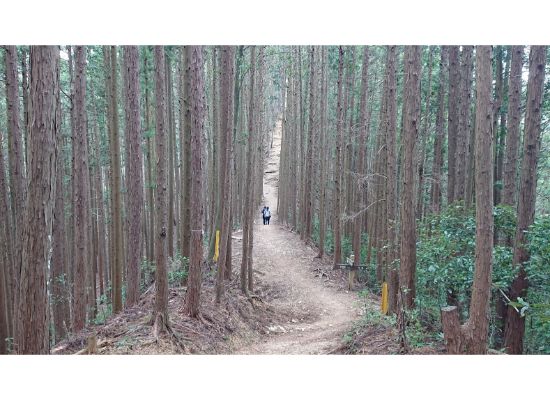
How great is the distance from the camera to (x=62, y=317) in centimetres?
990

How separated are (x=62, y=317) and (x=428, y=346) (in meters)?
8.55

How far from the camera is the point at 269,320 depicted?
936cm

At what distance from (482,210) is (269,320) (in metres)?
6.36

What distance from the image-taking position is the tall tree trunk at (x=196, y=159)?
6.32 meters

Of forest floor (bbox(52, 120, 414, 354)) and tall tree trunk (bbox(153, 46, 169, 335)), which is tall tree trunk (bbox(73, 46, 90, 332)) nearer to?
forest floor (bbox(52, 120, 414, 354))

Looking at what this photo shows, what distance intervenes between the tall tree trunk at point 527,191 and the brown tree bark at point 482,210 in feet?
7.82

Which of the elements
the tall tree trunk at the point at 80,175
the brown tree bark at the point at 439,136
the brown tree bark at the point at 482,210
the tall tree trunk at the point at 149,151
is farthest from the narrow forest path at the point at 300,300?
the brown tree bark at the point at 439,136

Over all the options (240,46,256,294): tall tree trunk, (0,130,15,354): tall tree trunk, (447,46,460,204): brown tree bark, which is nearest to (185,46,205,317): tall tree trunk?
(240,46,256,294): tall tree trunk

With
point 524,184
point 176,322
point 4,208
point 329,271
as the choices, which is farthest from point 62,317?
point 524,184

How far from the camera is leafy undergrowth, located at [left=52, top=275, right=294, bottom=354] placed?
17.1 feet

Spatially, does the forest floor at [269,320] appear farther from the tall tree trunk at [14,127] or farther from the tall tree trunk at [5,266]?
the tall tree trunk at [14,127]

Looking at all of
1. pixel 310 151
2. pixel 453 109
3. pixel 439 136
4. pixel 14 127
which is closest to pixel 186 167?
pixel 14 127

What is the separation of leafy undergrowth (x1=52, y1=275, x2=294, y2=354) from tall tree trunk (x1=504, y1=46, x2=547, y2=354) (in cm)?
447

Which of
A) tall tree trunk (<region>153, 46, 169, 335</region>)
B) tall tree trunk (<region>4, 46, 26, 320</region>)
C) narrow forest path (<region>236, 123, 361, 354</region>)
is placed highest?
tall tree trunk (<region>4, 46, 26, 320</region>)
